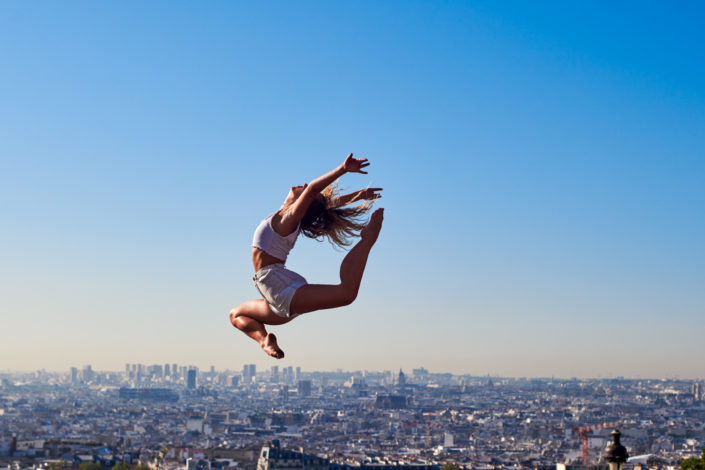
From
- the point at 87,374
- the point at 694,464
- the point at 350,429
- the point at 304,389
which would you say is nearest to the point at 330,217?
the point at 694,464

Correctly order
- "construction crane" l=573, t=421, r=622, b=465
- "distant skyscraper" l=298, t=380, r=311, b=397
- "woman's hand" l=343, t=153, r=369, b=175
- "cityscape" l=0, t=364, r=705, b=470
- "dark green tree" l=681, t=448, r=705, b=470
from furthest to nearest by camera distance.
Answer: "distant skyscraper" l=298, t=380, r=311, b=397 < "construction crane" l=573, t=421, r=622, b=465 < "cityscape" l=0, t=364, r=705, b=470 < "dark green tree" l=681, t=448, r=705, b=470 < "woman's hand" l=343, t=153, r=369, b=175

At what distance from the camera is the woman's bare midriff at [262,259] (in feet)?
11.0

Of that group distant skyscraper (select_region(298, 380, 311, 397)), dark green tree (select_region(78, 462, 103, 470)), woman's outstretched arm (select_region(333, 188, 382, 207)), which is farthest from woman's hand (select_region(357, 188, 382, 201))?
distant skyscraper (select_region(298, 380, 311, 397))

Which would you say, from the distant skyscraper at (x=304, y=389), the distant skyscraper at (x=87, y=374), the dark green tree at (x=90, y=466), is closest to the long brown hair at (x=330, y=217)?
the dark green tree at (x=90, y=466)

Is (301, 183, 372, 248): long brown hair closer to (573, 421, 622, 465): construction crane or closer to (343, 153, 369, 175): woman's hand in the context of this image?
(343, 153, 369, 175): woman's hand

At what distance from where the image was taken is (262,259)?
3.34 meters

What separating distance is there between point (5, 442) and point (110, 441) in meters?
6.95

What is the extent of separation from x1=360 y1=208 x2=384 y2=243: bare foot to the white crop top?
22 cm

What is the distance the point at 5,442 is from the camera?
50719mm

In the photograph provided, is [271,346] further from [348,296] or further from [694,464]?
[694,464]

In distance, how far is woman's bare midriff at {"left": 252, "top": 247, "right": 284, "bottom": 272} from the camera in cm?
334

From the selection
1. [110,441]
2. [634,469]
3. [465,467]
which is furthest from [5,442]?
[634,469]

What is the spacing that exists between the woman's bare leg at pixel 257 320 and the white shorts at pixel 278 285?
0.05 metres

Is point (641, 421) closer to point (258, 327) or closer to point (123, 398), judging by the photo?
point (123, 398)
